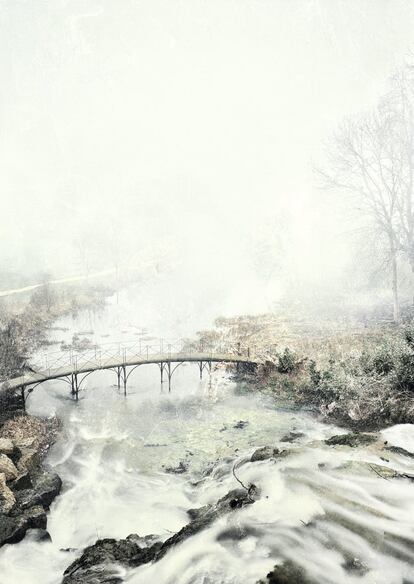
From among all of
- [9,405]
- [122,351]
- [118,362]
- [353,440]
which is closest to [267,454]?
[353,440]

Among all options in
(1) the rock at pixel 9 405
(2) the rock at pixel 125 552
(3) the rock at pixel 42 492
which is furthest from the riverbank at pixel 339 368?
(1) the rock at pixel 9 405

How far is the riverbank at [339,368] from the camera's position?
17.1 meters

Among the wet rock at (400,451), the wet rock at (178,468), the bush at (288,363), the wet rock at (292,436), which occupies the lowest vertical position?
the wet rock at (178,468)

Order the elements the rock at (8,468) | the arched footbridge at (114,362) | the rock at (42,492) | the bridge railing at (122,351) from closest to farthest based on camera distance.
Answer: the rock at (42,492)
the rock at (8,468)
the arched footbridge at (114,362)
the bridge railing at (122,351)

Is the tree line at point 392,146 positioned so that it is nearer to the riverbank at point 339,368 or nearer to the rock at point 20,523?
the riverbank at point 339,368

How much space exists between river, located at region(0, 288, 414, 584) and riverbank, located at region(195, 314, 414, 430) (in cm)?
125

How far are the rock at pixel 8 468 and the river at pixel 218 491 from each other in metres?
1.62

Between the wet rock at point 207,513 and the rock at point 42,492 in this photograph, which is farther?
the rock at point 42,492

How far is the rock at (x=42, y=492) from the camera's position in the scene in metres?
12.2

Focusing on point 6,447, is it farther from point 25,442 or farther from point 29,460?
point 25,442

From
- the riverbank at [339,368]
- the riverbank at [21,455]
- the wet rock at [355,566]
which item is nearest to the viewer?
the wet rock at [355,566]

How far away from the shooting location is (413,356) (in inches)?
693

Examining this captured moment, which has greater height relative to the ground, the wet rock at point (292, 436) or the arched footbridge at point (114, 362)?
the arched footbridge at point (114, 362)

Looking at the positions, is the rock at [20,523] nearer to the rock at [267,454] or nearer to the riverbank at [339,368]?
the rock at [267,454]
